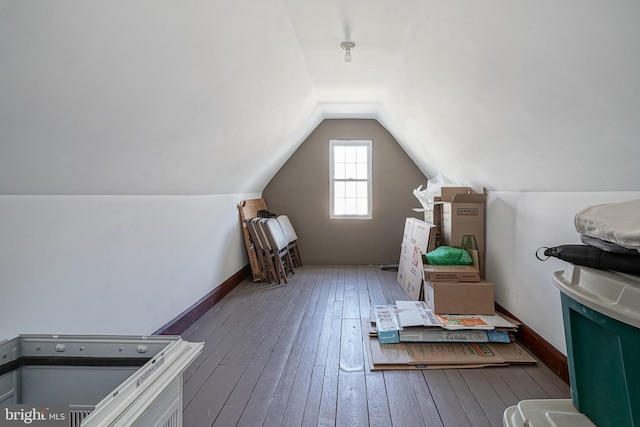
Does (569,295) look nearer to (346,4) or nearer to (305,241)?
(346,4)

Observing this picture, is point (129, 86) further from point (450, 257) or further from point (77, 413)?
point (450, 257)

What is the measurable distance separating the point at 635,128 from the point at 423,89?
6.04ft


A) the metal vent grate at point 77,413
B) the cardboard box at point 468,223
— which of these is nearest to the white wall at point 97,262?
the metal vent grate at point 77,413

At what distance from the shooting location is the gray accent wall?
568cm

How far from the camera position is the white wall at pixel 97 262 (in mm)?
1562

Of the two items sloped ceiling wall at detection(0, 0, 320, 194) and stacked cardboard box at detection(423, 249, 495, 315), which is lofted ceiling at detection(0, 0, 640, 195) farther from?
stacked cardboard box at detection(423, 249, 495, 315)

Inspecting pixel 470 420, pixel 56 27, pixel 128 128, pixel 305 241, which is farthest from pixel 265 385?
pixel 305 241

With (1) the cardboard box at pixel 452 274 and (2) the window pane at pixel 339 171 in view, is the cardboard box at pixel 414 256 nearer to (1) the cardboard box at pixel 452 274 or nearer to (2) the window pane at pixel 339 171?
(1) the cardboard box at pixel 452 274

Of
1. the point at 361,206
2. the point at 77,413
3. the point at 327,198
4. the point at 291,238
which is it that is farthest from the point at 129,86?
the point at 361,206

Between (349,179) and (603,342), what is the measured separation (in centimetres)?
493

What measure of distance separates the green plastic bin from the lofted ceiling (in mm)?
715

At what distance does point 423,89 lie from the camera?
3010 mm

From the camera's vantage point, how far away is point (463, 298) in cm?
295

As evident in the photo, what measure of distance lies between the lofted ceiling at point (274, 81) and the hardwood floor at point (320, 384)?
125 cm
